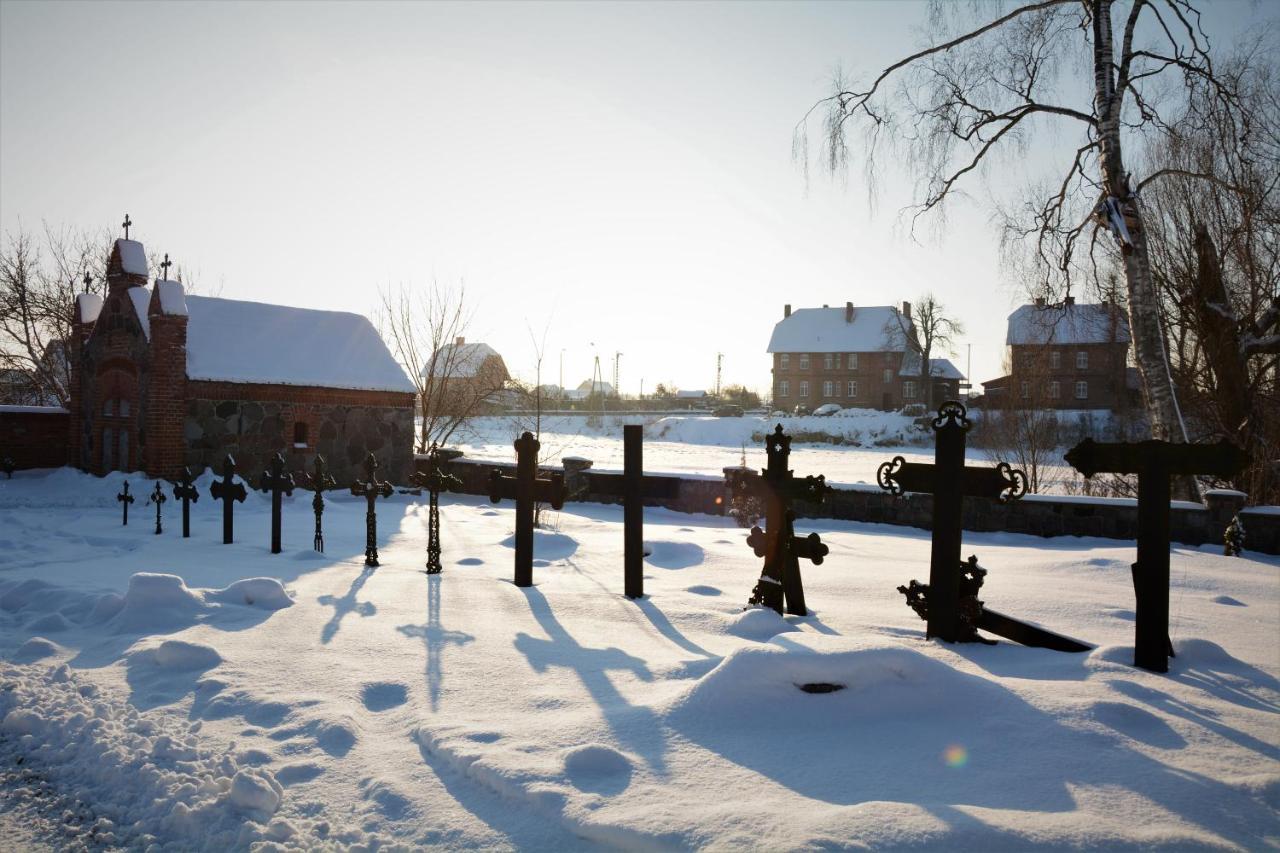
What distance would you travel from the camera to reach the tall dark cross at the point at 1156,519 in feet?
13.0

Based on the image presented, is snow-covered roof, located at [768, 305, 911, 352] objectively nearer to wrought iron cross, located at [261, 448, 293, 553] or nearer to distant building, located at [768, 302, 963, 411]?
distant building, located at [768, 302, 963, 411]

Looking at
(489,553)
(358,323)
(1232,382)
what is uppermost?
(358,323)

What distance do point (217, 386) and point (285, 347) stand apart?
2.11 meters

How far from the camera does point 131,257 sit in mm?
15188

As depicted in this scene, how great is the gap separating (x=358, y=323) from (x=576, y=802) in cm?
1798

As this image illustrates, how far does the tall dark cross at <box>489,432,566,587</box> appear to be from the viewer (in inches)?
255

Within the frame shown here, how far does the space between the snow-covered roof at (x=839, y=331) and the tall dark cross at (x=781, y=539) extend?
175ft

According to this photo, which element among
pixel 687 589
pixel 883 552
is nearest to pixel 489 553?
pixel 687 589

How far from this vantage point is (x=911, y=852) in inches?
85.4

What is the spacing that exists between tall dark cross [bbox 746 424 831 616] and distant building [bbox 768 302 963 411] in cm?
5206

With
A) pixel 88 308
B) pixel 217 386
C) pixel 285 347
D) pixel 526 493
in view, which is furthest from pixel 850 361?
pixel 526 493

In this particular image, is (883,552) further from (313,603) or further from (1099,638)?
(313,603)

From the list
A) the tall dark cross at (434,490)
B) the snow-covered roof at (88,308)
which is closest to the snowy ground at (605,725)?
the tall dark cross at (434,490)

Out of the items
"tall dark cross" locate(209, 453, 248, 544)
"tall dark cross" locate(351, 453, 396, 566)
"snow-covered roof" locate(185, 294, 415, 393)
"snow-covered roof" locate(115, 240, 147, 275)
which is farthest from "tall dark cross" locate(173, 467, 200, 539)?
"snow-covered roof" locate(115, 240, 147, 275)
